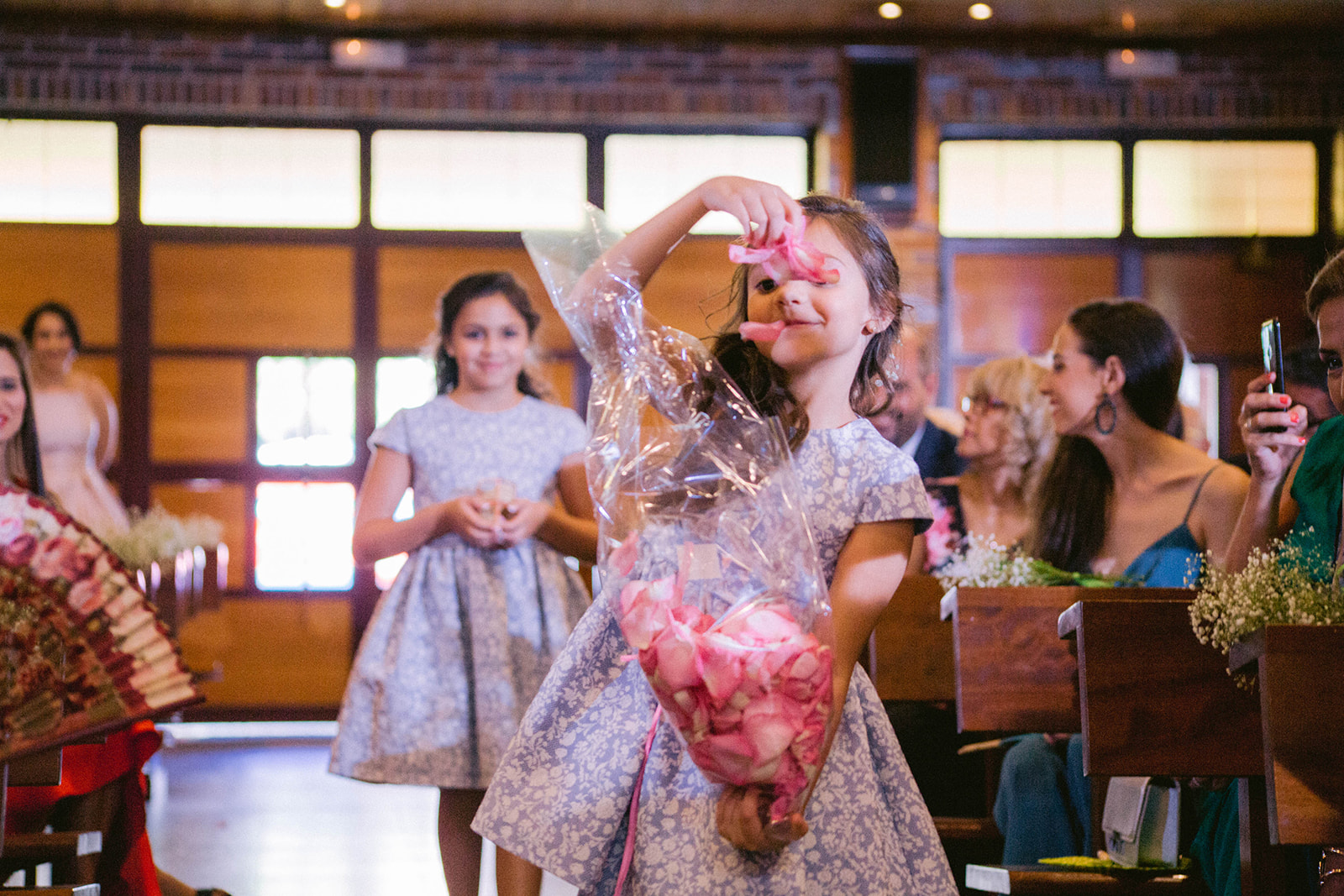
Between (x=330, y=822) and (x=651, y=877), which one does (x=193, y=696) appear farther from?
(x=330, y=822)

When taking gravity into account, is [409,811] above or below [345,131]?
below

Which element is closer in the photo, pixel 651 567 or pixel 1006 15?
pixel 651 567

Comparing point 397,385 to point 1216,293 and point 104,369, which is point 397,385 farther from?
point 1216,293

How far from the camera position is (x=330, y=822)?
4422 mm

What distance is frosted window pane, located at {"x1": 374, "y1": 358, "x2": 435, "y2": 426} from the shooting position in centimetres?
709

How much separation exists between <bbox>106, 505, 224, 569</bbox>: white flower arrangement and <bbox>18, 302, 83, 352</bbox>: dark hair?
4.99 ft

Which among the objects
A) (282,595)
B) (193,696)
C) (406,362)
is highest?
(406,362)

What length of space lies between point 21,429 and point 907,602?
6.98ft

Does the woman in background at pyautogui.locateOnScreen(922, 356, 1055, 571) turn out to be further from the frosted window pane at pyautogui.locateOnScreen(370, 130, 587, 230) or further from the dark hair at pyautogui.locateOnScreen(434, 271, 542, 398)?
the frosted window pane at pyautogui.locateOnScreen(370, 130, 587, 230)

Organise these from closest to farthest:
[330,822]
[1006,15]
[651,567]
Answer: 1. [651,567]
2. [330,822]
3. [1006,15]

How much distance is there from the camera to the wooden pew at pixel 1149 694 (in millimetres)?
1933

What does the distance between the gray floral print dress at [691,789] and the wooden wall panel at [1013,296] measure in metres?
5.79

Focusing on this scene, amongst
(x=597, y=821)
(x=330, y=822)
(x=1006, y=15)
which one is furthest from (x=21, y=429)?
(x=1006, y=15)

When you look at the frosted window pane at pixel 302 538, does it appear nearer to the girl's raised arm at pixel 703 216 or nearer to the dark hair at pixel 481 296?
the dark hair at pixel 481 296
